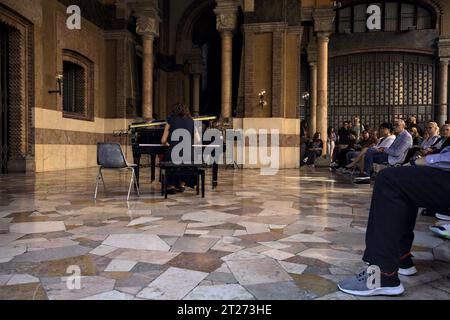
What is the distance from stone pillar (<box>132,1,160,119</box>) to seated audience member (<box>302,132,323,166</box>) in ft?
21.3

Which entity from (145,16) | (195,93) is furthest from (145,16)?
(195,93)

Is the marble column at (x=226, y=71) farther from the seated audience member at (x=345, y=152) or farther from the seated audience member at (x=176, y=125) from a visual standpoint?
the seated audience member at (x=176, y=125)

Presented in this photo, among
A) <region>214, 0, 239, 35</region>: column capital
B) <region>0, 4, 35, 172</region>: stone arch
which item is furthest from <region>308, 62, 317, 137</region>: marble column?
<region>0, 4, 35, 172</region>: stone arch

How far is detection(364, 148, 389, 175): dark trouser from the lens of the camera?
28.1 feet

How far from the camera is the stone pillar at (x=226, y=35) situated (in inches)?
557

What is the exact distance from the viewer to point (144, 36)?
596 inches

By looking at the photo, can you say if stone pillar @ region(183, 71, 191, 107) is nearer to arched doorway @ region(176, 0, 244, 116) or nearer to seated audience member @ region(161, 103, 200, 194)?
arched doorway @ region(176, 0, 244, 116)

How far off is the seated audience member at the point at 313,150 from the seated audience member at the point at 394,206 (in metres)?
13.4

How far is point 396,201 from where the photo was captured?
2.29 meters

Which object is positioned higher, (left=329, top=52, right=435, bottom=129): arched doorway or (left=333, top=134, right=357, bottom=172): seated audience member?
(left=329, top=52, right=435, bottom=129): arched doorway

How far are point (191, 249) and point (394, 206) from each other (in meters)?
1.68

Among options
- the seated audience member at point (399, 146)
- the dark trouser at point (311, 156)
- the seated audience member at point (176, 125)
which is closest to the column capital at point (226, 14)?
the dark trouser at point (311, 156)

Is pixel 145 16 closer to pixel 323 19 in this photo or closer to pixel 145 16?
pixel 145 16
